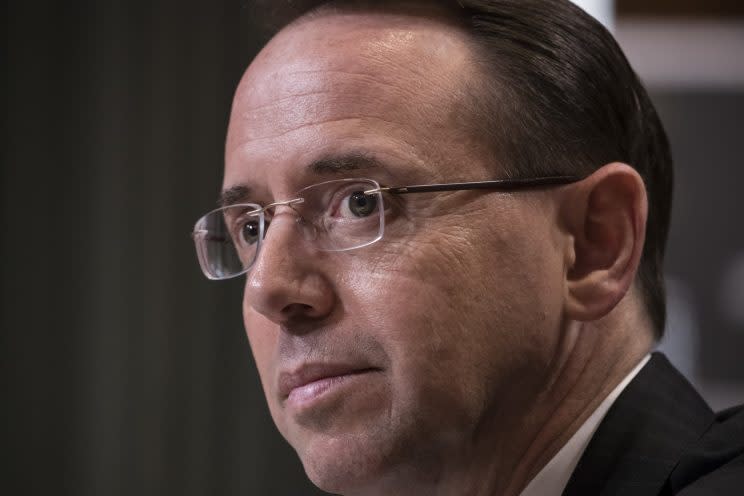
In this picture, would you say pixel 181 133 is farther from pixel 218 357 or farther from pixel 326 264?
pixel 326 264

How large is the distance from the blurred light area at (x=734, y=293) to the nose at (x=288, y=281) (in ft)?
7.83

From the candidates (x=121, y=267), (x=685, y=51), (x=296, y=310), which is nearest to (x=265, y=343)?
(x=296, y=310)

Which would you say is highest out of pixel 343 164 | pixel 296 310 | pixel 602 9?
pixel 602 9

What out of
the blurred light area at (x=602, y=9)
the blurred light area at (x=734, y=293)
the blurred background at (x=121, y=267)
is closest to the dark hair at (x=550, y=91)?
the blurred background at (x=121, y=267)

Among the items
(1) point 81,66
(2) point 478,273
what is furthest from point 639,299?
(1) point 81,66

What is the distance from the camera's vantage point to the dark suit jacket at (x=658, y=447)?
1394 mm

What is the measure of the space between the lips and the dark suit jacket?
389 mm

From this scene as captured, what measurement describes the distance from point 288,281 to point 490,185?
0.35 meters

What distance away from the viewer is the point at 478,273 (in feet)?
4.65

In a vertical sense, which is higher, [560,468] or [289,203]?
[289,203]

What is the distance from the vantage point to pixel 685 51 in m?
3.54

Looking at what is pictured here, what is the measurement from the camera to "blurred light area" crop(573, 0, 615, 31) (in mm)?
3324

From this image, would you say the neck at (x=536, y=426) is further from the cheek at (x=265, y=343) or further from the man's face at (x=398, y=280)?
the cheek at (x=265, y=343)

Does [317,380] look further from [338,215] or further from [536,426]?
[536,426]
